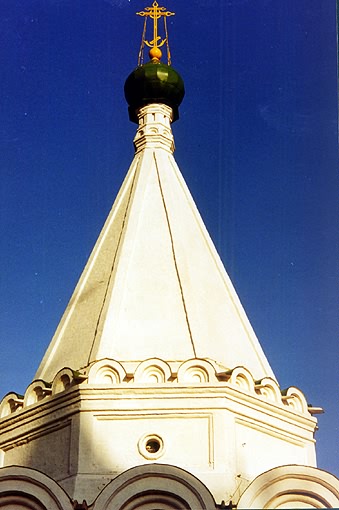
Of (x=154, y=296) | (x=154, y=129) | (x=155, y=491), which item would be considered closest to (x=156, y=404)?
(x=155, y=491)

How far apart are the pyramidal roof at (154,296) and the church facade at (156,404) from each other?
0.05 ft

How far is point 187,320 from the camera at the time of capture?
1330cm

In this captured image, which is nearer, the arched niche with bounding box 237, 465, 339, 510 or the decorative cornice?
the arched niche with bounding box 237, 465, 339, 510

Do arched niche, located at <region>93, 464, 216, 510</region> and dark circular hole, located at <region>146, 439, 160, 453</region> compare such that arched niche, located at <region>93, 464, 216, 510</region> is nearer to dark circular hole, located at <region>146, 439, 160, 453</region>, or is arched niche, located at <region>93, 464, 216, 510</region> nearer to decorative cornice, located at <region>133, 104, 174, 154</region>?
dark circular hole, located at <region>146, 439, 160, 453</region>

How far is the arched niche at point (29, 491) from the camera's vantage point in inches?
440

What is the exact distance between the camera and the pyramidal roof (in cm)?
1307

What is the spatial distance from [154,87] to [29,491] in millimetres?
6855

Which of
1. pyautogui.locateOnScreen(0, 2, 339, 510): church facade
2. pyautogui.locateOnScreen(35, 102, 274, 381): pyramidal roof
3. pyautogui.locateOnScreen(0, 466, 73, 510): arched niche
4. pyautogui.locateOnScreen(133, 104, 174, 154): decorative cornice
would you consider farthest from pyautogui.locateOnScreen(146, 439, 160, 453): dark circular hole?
pyautogui.locateOnScreen(133, 104, 174, 154): decorative cornice

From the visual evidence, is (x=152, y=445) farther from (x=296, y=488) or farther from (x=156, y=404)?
(x=296, y=488)

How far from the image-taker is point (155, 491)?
11.2 metres

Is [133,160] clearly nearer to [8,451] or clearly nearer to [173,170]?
[173,170]

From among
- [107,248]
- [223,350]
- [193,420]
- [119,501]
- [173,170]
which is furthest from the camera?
[173,170]

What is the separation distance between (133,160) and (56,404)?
4.38m

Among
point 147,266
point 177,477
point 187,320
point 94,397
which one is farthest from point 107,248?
point 177,477
